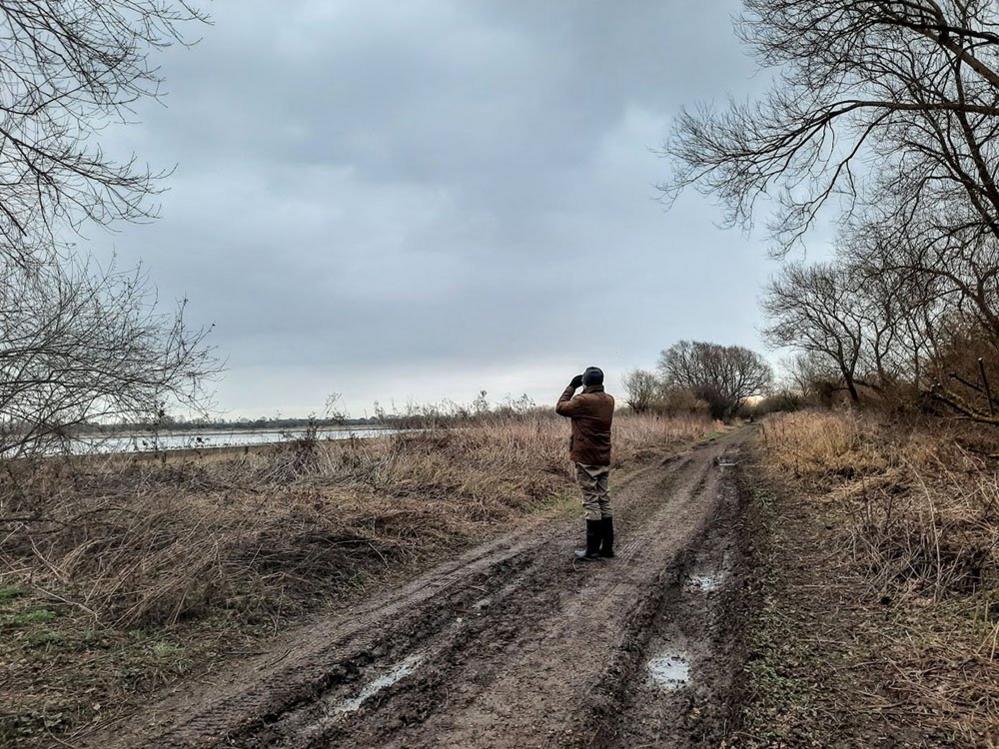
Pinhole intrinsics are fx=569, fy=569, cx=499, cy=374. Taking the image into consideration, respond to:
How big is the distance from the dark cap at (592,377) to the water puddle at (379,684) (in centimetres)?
419

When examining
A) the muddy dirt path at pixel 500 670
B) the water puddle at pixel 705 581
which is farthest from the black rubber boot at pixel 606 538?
the water puddle at pixel 705 581

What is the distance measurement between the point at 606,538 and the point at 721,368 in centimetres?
9014

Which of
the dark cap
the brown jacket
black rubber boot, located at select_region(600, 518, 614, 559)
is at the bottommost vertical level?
black rubber boot, located at select_region(600, 518, 614, 559)

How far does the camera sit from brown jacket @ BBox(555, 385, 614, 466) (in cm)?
707

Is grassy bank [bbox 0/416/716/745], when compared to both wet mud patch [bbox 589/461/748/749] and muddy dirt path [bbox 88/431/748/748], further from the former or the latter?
wet mud patch [bbox 589/461/748/749]

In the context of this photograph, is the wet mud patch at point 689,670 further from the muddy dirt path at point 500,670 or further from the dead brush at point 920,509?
the dead brush at point 920,509

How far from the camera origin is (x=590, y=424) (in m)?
7.13

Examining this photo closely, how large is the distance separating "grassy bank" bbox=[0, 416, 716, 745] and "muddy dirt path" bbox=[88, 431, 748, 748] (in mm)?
539

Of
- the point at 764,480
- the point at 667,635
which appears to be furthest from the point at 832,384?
the point at 667,635

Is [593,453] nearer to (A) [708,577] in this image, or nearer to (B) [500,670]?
(A) [708,577]

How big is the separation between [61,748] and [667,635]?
3.80 meters

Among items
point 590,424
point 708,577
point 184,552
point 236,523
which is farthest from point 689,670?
point 236,523

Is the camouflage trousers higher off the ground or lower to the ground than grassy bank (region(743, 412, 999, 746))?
higher

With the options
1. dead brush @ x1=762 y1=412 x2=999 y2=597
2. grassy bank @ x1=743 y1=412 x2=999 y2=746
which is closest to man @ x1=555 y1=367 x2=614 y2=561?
grassy bank @ x1=743 y1=412 x2=999 y2=746
